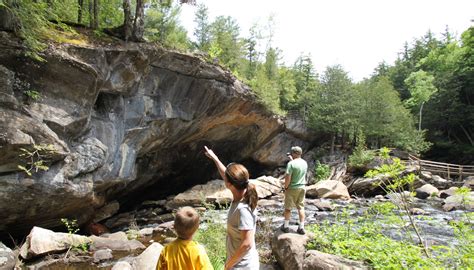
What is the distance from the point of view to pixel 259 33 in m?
35.2

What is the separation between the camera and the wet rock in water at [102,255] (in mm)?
7595

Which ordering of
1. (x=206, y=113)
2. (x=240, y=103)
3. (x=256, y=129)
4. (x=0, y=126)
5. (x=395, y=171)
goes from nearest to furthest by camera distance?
1. (x=395, y=171)
2. (x=0, y=126)
3. (x=206, y=113)
4. (x=240, y=103)
5. (x=256, y=129)

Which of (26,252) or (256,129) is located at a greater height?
(256,129)

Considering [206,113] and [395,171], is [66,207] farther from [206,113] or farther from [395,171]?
[395,171]

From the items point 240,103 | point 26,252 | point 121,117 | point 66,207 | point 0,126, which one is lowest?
point 26,252

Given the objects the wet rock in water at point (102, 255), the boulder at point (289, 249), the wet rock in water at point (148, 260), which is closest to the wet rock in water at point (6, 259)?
the wet rock in water at point (102, 255)

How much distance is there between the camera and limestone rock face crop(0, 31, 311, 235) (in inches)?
306

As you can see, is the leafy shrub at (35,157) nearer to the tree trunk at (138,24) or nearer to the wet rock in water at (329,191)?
the tree trunk at (138,24)

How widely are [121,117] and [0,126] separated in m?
4.57

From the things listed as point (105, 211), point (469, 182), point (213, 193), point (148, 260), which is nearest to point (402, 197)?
point (148, 260)

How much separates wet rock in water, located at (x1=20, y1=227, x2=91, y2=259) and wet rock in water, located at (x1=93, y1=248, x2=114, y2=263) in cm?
64

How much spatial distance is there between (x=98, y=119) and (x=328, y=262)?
8584mm

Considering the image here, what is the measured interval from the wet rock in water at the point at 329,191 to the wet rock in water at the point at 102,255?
40.7ft

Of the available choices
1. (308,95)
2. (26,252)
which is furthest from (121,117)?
(308,95)
